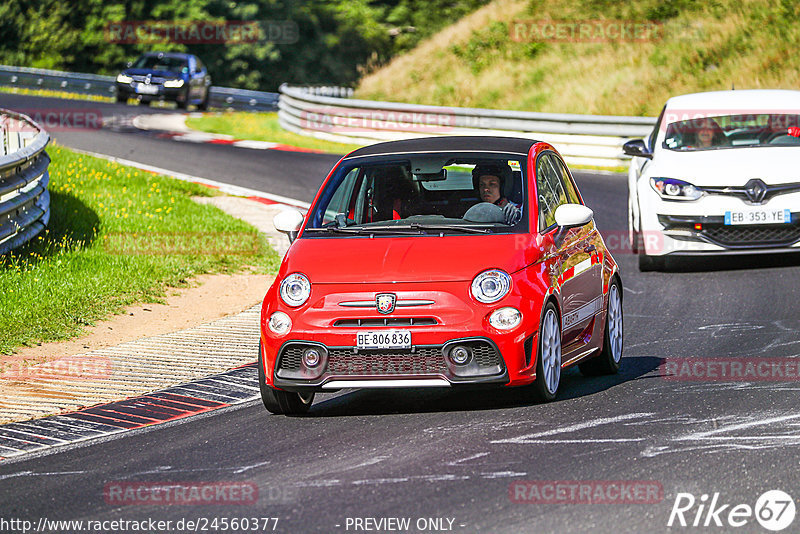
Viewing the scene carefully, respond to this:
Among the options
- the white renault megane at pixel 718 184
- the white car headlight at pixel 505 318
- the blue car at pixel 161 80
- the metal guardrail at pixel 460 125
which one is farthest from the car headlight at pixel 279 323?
the blue car at pixel 161 80

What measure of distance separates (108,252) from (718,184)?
6.69m

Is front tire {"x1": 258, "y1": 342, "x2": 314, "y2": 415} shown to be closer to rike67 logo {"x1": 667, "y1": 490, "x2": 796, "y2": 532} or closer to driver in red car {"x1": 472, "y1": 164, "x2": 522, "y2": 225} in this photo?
driver in red car {"x1": 472, "y1": 164, "x2": 522, "y2": 225}

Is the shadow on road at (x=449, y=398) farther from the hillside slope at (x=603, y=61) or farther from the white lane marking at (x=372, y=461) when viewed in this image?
the hillside slope at (x=603, y=61)

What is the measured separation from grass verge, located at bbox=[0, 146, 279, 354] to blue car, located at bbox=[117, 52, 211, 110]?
18.1 metres

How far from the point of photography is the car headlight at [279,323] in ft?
26.5

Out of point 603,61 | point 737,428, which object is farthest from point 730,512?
point 603,61

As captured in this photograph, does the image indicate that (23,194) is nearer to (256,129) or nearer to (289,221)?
(289,221)

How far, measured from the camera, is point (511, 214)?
28.6ft

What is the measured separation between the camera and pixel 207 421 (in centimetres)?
847

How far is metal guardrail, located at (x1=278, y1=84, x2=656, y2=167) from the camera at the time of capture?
2603 centimetres

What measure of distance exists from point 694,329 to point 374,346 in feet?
14.1

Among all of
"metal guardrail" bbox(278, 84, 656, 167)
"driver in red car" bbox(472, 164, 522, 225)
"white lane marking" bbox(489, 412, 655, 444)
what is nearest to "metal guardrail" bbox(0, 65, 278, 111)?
"metal guardrail" bbox(278, 84, 656, 167)

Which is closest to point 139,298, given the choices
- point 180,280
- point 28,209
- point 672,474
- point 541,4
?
point 180,280

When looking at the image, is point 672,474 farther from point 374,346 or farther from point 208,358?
point 208,358
